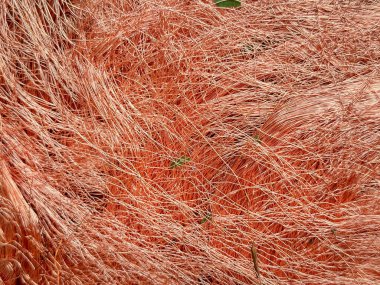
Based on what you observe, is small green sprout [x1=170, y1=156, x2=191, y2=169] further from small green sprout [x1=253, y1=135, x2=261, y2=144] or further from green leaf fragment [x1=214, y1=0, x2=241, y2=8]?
green leaf fragment [x1=214, y1=0, x2=241, y2=8]

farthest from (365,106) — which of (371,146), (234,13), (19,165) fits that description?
(19,165)

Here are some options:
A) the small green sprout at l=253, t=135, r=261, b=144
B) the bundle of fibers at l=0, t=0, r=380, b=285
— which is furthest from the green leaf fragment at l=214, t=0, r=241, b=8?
the small green sprout at l=253, t=135, r=261, b=144

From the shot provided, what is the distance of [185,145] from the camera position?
2701mm

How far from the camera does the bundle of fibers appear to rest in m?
2.38

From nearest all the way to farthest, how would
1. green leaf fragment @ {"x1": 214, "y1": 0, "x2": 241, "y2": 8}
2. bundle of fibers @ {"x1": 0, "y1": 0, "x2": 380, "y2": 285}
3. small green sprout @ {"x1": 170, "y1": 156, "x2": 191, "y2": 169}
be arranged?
bundle of fibers @ {"x1": 0, "y1": 0, "x2": 380, "y2": 285}
small green sprout @ {"x1": 170, "y1": 156, "x2": 191, "y2": 169}
green leaf fragment @ {"x1": 214, "y1": 0, "x2": 241, "y2": 8}

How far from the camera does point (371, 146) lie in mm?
2672

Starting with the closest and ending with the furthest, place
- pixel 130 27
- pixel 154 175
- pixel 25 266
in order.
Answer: pixel 25 266
pixel 154 175
pixel 130 27

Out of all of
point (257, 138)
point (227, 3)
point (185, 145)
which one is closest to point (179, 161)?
point (185, 145)

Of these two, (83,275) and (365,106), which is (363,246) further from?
(83,275)

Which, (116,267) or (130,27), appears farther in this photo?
(130,27)

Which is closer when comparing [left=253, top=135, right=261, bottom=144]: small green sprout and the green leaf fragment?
[left=253, top=135, right=261, bottom=144]: small green sprout

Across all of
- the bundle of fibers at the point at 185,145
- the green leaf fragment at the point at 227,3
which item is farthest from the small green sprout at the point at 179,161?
the green leaf fragment at the point at 227,3

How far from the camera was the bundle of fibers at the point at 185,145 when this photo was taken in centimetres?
238

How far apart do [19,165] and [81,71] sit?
583 mm
